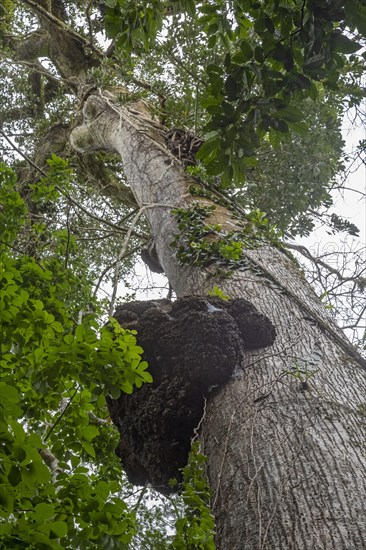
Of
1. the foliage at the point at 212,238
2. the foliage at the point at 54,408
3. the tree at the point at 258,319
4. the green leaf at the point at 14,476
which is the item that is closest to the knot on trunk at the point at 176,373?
the tree at the point at 258,319

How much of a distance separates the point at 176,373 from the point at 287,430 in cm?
60

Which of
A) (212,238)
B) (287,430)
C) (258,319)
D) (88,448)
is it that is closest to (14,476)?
(88,448)

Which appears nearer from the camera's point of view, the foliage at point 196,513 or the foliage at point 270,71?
the foliage at point 196,513

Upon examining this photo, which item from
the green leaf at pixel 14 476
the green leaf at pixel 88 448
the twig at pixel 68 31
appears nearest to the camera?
the green leaf at pixel 14 476

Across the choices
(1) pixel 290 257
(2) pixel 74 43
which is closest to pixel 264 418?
(1) pixel 290 257

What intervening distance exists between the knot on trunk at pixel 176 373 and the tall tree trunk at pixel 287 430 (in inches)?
3.5

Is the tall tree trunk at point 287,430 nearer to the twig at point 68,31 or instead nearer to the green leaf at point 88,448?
the green leaf at point 88,448

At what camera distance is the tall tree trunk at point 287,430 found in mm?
1722

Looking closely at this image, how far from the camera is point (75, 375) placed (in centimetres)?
219

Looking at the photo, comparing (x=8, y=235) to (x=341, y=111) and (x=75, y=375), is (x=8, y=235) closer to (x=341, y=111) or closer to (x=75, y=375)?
(x=75, y=375)

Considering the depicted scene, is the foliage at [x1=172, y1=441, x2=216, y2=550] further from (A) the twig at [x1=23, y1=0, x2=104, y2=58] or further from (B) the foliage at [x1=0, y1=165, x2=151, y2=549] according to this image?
(A) the twig at [x1=23, y1=0, x2=104, y2=58]

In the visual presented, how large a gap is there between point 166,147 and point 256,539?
3.85 meters

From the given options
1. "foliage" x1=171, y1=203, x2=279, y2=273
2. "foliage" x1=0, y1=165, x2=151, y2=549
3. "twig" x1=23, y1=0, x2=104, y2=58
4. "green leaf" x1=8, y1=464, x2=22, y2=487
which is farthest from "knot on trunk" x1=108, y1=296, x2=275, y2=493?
"twig" x1=23, y1=0, x2=104, y2=58

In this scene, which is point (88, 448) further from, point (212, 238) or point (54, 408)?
point (212, 238)
